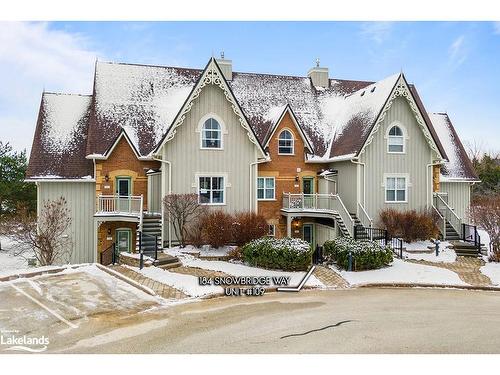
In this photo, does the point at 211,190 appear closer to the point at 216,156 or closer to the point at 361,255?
the point at 216,156

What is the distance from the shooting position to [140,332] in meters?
9.16

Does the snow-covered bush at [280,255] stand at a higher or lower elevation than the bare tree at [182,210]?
lower

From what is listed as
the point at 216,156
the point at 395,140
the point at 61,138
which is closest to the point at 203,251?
the point at 216,156

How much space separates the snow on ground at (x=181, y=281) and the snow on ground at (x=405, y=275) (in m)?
4.89

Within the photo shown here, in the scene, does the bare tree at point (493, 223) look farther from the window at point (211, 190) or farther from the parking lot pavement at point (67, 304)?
the parking lot pavement at point (67, 304)

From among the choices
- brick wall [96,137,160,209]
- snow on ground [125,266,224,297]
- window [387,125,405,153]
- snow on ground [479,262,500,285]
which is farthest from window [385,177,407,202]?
snow on ground [125,266,224,297]

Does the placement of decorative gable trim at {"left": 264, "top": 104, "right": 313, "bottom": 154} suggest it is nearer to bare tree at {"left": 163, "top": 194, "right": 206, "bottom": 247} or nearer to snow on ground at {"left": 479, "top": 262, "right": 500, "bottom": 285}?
bare tree at {"left": 163, "top": 194, "right": 206, "bottom": 247}

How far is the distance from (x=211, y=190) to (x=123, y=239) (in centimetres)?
509

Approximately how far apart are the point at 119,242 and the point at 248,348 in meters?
14.4

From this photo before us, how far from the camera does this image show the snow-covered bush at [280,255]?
15.3 m

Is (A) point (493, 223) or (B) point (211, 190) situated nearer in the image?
(A) point (493, 223)

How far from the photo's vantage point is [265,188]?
22672 mm

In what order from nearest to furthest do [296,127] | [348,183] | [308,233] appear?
[348,183], [296,127], [308,233]

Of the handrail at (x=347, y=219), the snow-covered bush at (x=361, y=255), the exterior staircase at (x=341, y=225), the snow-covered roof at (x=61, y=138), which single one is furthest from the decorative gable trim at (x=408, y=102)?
the snow-covered roof at (x=61, y=138)
